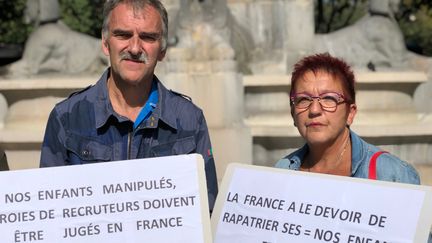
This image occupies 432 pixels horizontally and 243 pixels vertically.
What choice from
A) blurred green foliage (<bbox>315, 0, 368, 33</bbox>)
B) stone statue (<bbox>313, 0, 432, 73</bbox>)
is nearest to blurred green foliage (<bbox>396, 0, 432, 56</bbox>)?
blurred green foliage (<bbox>315, 0, 368, 33</bbox>)

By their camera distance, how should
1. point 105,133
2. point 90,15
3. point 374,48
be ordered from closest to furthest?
point 105,133 < point 374,48 < point 90,15

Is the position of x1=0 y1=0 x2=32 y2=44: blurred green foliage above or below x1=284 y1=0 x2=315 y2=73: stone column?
below

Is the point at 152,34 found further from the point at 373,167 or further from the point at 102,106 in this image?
the point at 373,167

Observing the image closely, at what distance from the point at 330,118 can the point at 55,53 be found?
7.92 meters

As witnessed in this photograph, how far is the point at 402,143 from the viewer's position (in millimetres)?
8320

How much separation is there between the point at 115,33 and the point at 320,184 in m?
1.05

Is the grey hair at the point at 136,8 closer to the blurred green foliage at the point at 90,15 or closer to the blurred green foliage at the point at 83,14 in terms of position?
the blurred green foliage at the point at 90,15

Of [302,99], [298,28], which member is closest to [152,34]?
[302,99]

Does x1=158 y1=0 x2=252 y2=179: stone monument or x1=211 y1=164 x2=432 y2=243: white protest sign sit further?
x1=158 y1=0 x2=252 y2=179: stone monument

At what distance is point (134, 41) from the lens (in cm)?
327

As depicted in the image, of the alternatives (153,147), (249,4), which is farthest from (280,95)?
(153,147)

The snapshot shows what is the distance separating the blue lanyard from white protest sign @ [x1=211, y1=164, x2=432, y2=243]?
0.43 m

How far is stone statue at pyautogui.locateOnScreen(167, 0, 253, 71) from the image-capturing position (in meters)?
7.99

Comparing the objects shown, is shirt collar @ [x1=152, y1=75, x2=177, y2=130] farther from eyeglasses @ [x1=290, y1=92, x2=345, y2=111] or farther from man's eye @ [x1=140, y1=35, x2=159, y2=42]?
eyeglasses @ [x1=290, y1=92, x2=345, y2=111]
